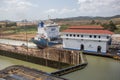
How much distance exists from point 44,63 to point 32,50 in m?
3.25

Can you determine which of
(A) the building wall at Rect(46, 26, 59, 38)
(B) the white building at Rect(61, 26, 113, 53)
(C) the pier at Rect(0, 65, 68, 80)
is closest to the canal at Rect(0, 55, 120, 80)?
(B) the white building at Rect(61, 26, 113, 53)

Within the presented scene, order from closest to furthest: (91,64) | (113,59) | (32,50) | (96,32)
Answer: (91,64)
(113,59)
(96,32)
(32,50)

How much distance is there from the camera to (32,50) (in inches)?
931

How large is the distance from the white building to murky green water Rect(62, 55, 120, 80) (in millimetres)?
2276

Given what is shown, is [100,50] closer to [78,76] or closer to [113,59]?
[113,59]

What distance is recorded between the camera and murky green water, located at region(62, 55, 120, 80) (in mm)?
14188

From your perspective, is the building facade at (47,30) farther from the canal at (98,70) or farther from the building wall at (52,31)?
the canal at (98,70)

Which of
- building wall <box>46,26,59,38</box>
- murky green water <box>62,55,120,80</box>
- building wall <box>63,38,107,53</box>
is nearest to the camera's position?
murky green water <box>62,55,120,80</box>

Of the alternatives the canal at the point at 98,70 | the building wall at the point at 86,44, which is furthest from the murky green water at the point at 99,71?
the building wall at the point at 86,44

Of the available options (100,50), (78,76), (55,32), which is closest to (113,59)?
(100,50)

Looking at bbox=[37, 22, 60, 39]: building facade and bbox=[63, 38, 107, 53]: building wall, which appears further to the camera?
bbox=[37, 22, 60, 39]: building facade

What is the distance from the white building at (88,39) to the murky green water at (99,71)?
228 centimetres

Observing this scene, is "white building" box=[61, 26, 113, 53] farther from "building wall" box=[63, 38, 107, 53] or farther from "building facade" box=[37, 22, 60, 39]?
"building facade" box=[37, 22, 60, 39]

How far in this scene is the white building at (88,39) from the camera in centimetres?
2112
